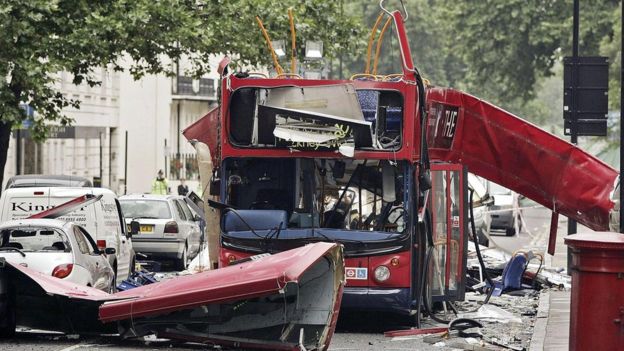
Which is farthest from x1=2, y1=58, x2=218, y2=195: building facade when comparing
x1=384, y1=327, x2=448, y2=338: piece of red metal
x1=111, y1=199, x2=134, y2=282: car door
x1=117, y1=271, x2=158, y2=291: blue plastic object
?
x1=384, y1=327, x2=448, y2=338: piece of red metal

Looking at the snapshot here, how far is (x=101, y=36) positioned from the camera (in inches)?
1048

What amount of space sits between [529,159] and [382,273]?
3.85 metres

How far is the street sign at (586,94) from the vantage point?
934 inches

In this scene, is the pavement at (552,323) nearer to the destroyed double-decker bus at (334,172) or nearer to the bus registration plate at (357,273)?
the destroyed double-decker bus at (334,172)

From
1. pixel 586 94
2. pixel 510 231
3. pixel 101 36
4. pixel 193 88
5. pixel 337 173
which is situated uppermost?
pixel 101 36

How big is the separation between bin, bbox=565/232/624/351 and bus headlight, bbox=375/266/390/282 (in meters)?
4.38

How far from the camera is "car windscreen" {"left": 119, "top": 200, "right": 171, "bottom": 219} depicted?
27891mm

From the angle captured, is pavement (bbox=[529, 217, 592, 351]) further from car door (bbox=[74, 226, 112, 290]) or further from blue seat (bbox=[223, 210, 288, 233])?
car door (bbox=[74, 226, 112, 290])

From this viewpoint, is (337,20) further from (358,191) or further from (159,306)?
(159,306)

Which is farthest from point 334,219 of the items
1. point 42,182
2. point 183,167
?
point 183,167

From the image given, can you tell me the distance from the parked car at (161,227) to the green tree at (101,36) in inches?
89.9

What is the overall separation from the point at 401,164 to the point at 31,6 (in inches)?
461

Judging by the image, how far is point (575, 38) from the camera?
2667 cm

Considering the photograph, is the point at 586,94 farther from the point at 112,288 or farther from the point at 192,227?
the point at 112,288
